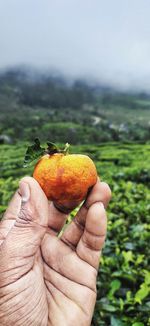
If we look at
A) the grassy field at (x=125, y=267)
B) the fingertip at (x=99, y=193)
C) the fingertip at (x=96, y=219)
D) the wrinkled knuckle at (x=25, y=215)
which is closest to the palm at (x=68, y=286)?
the fingertip at (x=96, y=219)

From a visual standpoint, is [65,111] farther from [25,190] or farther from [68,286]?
[25,190]

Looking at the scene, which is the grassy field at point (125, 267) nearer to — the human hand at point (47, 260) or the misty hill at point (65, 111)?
the human hand at point (47, 260)

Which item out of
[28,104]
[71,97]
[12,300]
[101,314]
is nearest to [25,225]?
[12,300]

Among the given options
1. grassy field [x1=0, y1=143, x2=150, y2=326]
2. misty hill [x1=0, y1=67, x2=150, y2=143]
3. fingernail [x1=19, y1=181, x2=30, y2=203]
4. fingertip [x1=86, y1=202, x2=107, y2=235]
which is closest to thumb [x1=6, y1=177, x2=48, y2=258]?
fingernail [x1=19, y1=181, x2=30, y2=203]

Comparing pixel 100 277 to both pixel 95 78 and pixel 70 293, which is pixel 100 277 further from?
pixel 95 78

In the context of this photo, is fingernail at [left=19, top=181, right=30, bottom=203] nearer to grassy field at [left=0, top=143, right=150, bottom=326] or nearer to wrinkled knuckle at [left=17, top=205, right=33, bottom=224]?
wrinkled knuckle at [left=17, top=205, right=33, bottom=224]

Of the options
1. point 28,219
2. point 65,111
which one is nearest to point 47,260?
point 28,219
